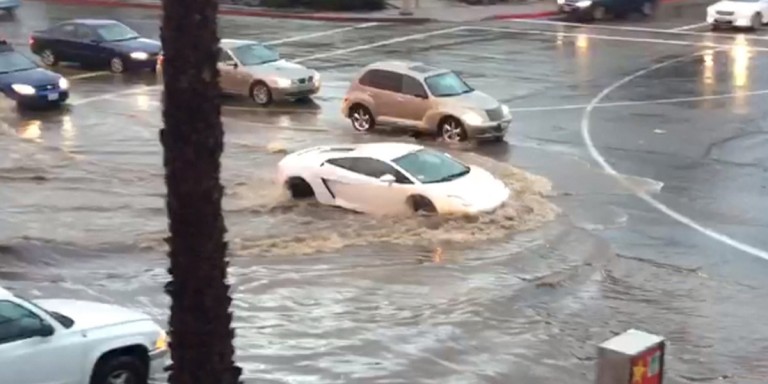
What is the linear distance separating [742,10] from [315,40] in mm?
15061

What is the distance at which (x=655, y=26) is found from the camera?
4906 centimetres

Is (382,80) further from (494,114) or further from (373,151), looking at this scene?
(373,151)

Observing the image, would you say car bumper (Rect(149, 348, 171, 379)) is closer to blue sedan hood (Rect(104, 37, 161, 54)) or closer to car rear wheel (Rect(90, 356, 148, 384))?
car rear wheel (Rect(90, 356, 148, 384))

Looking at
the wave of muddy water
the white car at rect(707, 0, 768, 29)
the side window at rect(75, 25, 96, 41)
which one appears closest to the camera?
the wave of muddy water

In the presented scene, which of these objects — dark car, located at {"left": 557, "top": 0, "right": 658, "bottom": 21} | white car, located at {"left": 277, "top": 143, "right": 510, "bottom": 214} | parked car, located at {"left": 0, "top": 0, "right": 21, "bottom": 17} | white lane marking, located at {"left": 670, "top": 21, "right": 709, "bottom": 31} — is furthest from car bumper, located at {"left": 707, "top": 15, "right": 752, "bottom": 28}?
white car, located at {"left": 277, "top": 143, "right": 510, "bottom": 214}

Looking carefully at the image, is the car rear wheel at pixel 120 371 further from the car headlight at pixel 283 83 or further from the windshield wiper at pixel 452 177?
the car headlight at pixel 283 83

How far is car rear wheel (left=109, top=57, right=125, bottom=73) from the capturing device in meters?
36.9

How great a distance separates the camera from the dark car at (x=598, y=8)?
1972 inches

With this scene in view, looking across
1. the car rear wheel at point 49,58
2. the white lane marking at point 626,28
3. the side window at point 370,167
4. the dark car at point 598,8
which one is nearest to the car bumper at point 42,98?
the car rear wheel at point 49,58

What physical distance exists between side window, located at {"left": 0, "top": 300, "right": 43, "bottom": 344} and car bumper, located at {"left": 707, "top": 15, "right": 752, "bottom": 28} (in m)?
39.1

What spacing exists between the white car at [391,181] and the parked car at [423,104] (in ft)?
20.2

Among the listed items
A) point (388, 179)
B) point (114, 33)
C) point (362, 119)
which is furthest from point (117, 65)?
point (388, 179)

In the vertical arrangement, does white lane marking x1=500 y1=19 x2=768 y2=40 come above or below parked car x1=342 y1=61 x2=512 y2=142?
below

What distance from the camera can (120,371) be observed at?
1187cm
